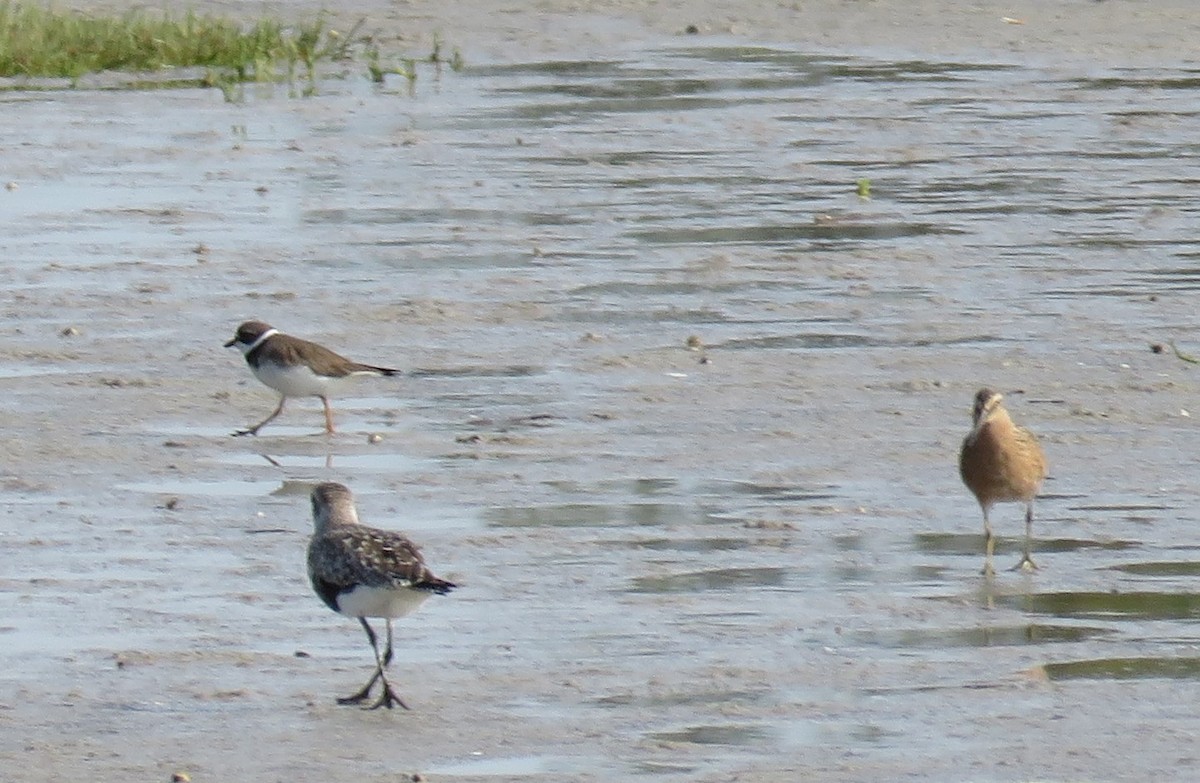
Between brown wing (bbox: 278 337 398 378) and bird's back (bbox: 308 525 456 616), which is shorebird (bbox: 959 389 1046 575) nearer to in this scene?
bird's back (bbox: 308 525 456 616)

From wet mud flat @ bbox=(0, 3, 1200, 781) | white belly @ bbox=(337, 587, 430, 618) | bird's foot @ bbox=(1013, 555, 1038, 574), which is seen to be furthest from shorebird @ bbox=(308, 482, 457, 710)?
bird's foot @ bbox=(1013, 555, 1038, 574)

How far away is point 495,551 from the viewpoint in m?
9.45

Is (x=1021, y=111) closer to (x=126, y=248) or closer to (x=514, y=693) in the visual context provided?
(x=126, y=248)

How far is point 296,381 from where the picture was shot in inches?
453

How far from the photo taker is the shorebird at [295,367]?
11508 millimetres

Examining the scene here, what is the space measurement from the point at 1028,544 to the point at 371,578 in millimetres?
2771

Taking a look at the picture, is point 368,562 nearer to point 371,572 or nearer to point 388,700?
point 371,572

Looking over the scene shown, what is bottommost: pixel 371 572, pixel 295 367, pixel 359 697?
pixel 359 697

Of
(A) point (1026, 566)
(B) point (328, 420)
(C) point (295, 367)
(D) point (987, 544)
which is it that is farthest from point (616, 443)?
(A) point (1026, 566)

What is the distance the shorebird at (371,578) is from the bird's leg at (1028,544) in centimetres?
231

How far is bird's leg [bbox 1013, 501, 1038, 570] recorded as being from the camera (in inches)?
362

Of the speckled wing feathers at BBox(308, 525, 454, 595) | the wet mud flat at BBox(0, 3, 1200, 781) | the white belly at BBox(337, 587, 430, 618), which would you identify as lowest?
the wet mud flat at BBox(0, 3, 1200, 781)

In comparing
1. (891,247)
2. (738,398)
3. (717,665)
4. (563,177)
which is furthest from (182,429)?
(563,177)

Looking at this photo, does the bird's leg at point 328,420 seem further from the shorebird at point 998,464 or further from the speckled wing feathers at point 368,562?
the speckled wing feathers at point 368,562
